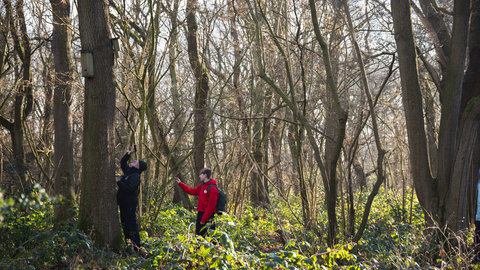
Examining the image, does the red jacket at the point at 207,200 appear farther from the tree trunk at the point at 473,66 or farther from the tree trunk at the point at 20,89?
the tree trunk at the point at 20,89

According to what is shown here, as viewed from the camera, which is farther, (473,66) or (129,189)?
(473,66)

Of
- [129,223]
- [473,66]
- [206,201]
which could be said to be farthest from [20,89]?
[473,66]

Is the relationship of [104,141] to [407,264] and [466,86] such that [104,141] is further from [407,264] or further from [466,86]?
[466,86]

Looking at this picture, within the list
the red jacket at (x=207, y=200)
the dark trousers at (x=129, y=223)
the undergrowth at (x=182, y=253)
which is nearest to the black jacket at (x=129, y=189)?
the dark trousers at (x=129, y=223)

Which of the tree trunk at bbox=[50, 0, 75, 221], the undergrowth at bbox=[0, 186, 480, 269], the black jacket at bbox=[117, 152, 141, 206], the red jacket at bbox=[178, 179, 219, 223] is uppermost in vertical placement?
the tree trunk at bbox=[50, 0, 75, 221]

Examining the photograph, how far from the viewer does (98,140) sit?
4816mm

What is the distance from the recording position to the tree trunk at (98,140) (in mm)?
4777

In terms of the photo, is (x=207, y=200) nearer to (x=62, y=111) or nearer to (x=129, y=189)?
(x=129, y=189)

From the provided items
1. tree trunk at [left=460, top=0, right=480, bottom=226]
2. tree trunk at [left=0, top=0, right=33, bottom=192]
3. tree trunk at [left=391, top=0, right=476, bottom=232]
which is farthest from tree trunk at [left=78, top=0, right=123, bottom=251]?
tree trunk at [left=460, top=0, right=480, bottom=226]

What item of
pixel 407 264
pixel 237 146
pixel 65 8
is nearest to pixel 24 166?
pixel 65 8

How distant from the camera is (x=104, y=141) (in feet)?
15.9

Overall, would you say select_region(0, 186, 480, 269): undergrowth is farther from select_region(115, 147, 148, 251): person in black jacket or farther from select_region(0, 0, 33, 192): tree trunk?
select_region(0, 0, 33, 192): tree trunk

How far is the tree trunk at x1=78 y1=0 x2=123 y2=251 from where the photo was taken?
478cm

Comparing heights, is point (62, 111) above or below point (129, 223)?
above
